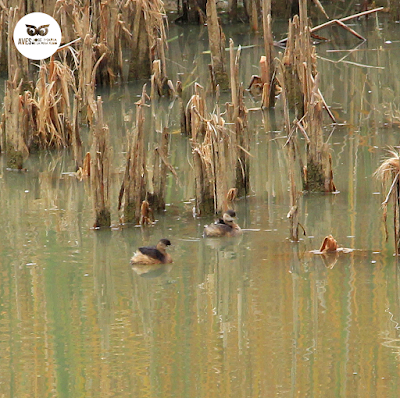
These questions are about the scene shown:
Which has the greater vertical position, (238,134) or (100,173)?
(238,134)

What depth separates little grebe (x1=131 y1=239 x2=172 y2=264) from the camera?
7.27 meters

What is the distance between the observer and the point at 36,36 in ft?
43.4

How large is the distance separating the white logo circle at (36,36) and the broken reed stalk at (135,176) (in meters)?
4.90

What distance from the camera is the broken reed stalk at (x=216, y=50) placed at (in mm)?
13312

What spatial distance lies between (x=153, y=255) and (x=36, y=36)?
6.78 m

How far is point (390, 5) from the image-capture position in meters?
17.7

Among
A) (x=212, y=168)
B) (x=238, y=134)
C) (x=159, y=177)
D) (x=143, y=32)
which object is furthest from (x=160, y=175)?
(x=143, y=32)

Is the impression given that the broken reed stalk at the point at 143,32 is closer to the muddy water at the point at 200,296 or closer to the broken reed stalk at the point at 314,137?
the muddy water at the point at 200,296

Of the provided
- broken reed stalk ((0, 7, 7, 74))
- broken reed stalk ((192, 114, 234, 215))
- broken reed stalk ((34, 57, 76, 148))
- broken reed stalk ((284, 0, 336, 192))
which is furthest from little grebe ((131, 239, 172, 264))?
broken reed stalk ((0, 7, 7, 74))

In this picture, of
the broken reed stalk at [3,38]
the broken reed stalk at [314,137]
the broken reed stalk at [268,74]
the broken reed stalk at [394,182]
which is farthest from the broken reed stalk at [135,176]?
the broken reed stalk at [3,38]

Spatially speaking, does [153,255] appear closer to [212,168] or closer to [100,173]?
[100,173]

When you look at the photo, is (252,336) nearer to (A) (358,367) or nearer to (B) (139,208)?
(A) (358,367)

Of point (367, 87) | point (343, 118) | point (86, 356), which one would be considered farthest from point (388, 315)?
point (367, 87)

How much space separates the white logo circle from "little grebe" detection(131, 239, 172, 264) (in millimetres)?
6138
